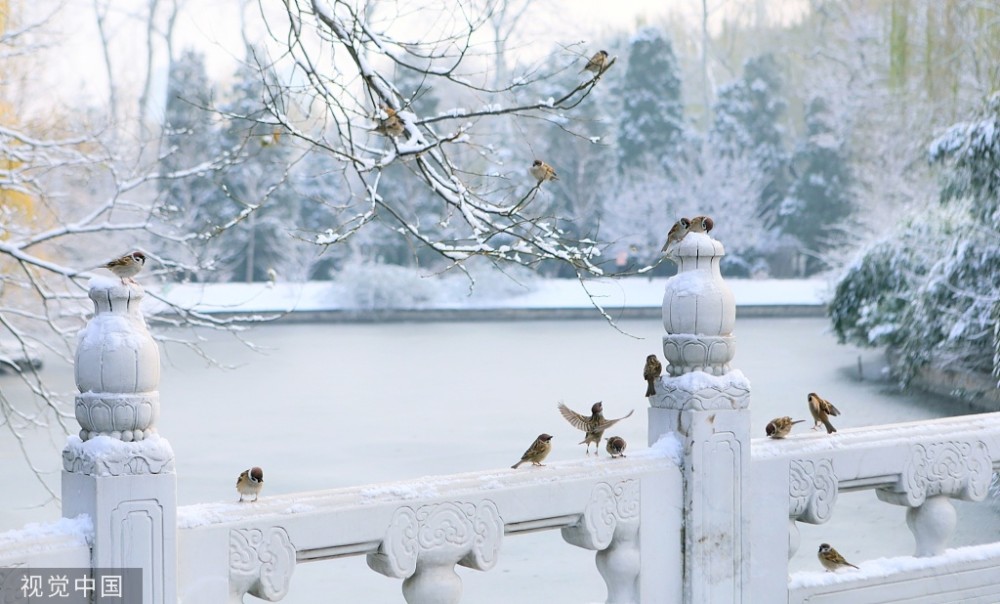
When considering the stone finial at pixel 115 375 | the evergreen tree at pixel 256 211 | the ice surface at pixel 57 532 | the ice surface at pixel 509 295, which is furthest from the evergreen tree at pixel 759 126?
the ice surface at pixel 57 532

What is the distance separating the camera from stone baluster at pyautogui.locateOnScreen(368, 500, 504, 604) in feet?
7.56

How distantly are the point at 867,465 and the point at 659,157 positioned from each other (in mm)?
28285

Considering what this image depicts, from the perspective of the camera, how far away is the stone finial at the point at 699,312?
2676 millimetres

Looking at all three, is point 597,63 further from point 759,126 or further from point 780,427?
point 759,126

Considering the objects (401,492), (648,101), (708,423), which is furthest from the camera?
(648,101)

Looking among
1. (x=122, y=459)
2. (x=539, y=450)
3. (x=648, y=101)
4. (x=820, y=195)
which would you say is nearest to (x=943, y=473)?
(x=539, y=450)

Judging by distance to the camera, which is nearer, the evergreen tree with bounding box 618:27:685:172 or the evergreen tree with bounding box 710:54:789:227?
the evergreen tree with bounding box 618:27:685:172

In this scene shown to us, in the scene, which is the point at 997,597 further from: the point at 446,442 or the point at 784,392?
the point at 784,392

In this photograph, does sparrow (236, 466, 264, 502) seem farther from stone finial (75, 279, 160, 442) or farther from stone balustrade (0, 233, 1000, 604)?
stone finial (75, 279, 160, 442)

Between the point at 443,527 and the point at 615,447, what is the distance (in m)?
0.48

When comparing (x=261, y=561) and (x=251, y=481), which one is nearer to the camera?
(x=261, y=561)

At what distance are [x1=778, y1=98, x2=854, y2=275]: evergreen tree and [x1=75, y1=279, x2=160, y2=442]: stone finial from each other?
27.4 m

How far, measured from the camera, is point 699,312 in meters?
2.67

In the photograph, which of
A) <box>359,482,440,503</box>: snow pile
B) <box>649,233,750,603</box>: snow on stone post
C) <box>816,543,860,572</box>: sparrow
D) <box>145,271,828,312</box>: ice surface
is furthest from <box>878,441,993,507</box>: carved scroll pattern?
<box>145,271,828,312</box>: ice surface
